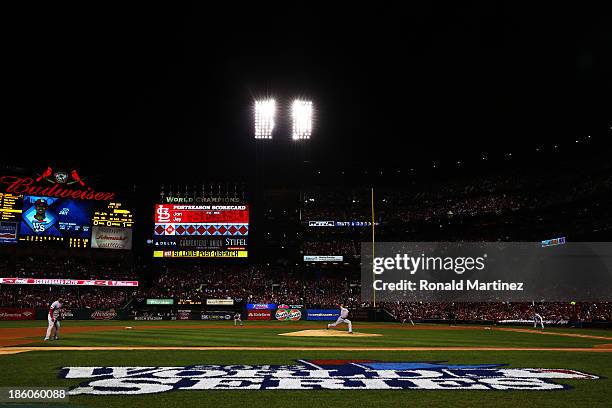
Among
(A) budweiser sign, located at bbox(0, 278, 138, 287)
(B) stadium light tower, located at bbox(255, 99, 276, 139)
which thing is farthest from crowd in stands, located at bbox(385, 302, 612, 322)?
(A) budweiser sign, located at bbox(0, 278, 138, 287)

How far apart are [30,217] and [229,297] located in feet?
69.9

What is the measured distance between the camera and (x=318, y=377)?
9242 millimetres

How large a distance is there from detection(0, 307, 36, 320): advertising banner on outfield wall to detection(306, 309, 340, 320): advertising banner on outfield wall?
2457cm

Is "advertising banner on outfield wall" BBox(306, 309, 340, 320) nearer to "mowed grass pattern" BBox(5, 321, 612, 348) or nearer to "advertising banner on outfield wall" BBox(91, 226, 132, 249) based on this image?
"mowed grass pattern" BBox(5, 321, 612, 348)

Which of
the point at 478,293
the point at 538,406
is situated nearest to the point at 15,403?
the point at 538,406

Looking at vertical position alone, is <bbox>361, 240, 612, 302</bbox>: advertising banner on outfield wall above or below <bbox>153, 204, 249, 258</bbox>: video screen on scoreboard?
below

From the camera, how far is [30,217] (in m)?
49.2

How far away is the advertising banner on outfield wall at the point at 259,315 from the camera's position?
47844 mm

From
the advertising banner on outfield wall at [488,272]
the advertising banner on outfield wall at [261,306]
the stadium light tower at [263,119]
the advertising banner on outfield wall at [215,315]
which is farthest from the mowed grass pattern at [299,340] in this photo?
the advertising banner on outfield wall at [488,272]

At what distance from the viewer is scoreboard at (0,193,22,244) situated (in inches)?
1884

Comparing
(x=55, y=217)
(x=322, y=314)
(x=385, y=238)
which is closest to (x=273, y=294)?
(x=322, y=314)

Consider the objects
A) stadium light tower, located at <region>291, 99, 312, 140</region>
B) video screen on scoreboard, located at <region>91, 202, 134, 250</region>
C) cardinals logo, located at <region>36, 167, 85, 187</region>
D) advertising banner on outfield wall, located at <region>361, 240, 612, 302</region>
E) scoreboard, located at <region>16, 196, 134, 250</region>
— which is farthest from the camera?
video screen on scoreboard, located at <region>91, 202, 134, 250</region>

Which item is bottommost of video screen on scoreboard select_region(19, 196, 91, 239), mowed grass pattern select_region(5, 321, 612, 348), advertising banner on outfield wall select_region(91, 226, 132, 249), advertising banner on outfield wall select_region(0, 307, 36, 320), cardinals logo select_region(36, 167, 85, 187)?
advertising banner on outfield wall select_region(0, 307, 36, 320)

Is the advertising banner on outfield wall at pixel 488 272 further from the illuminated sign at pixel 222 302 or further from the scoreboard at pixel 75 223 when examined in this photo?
the scoreboard at pixel 75 223
